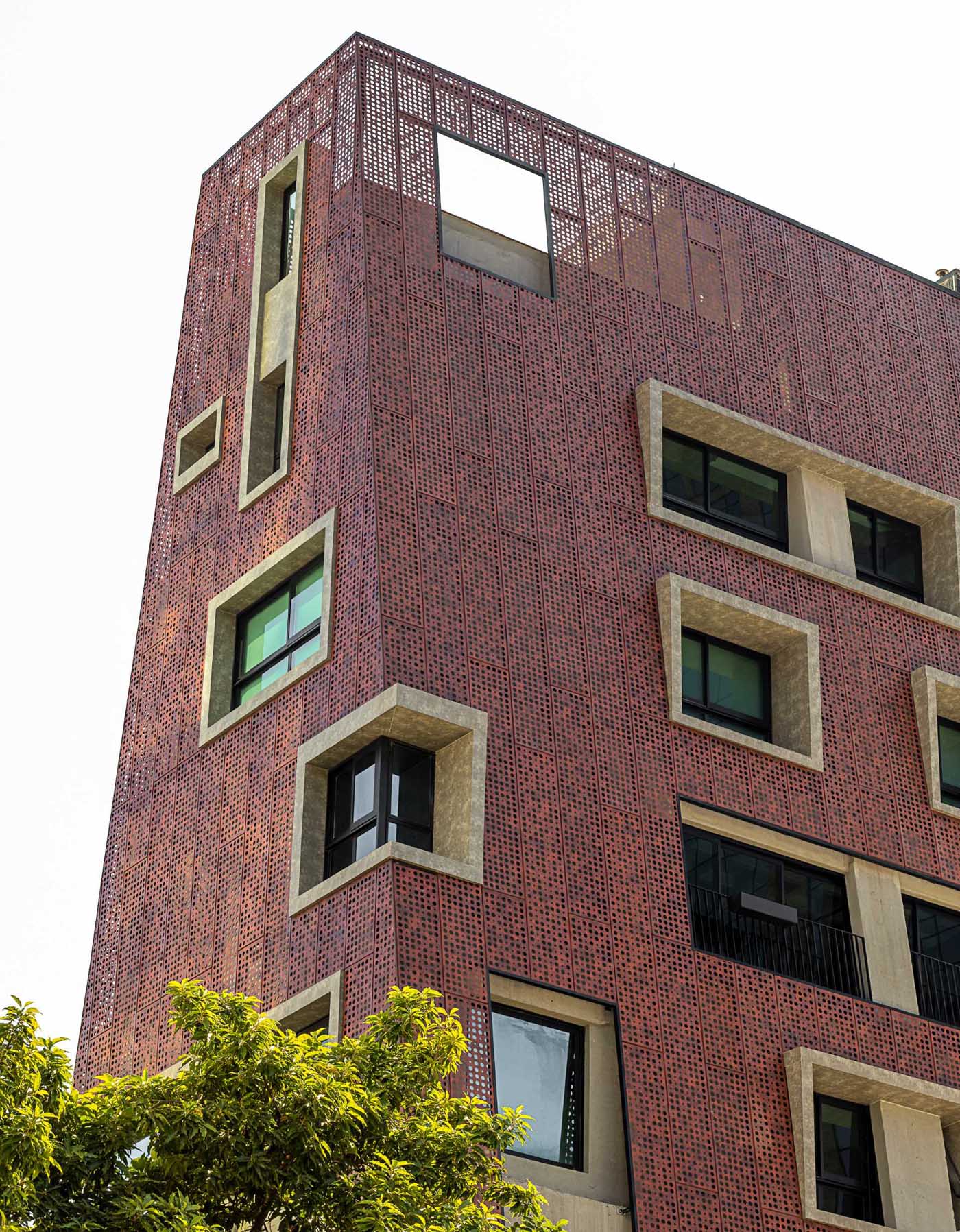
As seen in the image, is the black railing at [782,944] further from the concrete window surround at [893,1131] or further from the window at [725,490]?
the window at [725,490]

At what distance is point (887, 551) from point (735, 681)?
4767mm

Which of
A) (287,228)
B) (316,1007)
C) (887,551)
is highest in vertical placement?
(287,228)

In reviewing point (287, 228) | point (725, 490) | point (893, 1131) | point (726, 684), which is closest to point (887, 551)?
point (725, 490)

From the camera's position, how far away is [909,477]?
120 ft

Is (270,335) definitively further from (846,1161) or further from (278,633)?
(846,1161)

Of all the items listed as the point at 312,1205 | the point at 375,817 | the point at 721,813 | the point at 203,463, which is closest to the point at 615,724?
the point at 721,813

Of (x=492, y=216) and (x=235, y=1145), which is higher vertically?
(x=492, y=216)

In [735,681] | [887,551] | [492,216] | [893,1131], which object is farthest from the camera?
[887,551]

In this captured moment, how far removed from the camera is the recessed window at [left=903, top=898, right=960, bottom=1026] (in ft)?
105

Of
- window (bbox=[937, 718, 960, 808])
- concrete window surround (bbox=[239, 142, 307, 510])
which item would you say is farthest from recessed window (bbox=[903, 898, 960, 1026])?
concrete window surround (bbox=[239, 142, 307, 510])

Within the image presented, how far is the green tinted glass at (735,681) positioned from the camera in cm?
3322

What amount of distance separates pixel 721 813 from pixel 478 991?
18.5 ft

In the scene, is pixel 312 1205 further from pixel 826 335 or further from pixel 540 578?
pixel 826 335

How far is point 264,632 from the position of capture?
3247cm
